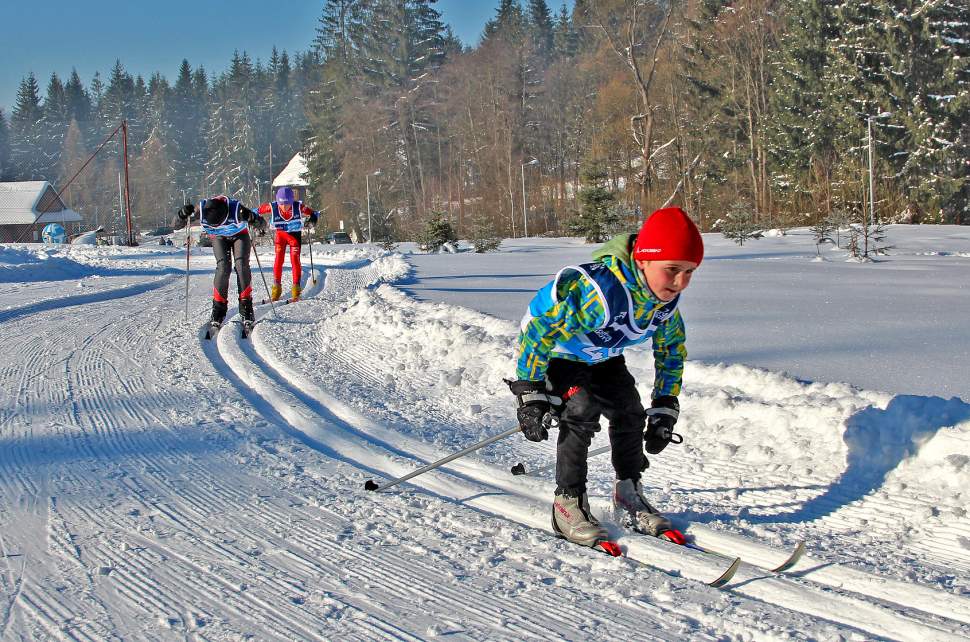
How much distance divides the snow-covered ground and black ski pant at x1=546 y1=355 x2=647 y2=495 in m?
0.33

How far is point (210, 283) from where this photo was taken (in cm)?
1789

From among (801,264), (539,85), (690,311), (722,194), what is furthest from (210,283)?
(539,85)

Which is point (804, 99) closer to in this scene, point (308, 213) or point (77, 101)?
point (308, 213)

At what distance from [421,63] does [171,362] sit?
55743mm

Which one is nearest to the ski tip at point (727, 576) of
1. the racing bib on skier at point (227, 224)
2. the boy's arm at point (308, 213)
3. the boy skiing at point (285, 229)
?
the racing bib on skier at point (227, 224)

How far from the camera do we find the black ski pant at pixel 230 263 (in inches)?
397

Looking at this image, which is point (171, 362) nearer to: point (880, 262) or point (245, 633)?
point (245, 633)

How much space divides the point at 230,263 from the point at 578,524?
25.6ft

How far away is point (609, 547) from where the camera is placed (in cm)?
350

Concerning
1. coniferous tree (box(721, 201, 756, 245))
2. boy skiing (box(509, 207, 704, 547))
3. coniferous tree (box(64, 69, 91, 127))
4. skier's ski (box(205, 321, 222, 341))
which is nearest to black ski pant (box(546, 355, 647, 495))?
boy skiing (box(509, 207, 704, 547))

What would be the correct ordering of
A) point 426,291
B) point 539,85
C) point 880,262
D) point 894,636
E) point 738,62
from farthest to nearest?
point 539,85 < point 738,62 < point 880,262 < point 426,291 < point 894,636

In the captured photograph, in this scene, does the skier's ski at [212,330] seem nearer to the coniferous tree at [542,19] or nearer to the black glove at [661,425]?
the black glove at [661,425]

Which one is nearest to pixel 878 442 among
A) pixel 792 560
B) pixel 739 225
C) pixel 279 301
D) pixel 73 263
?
pixel 792 560

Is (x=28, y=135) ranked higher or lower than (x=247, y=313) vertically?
higher
